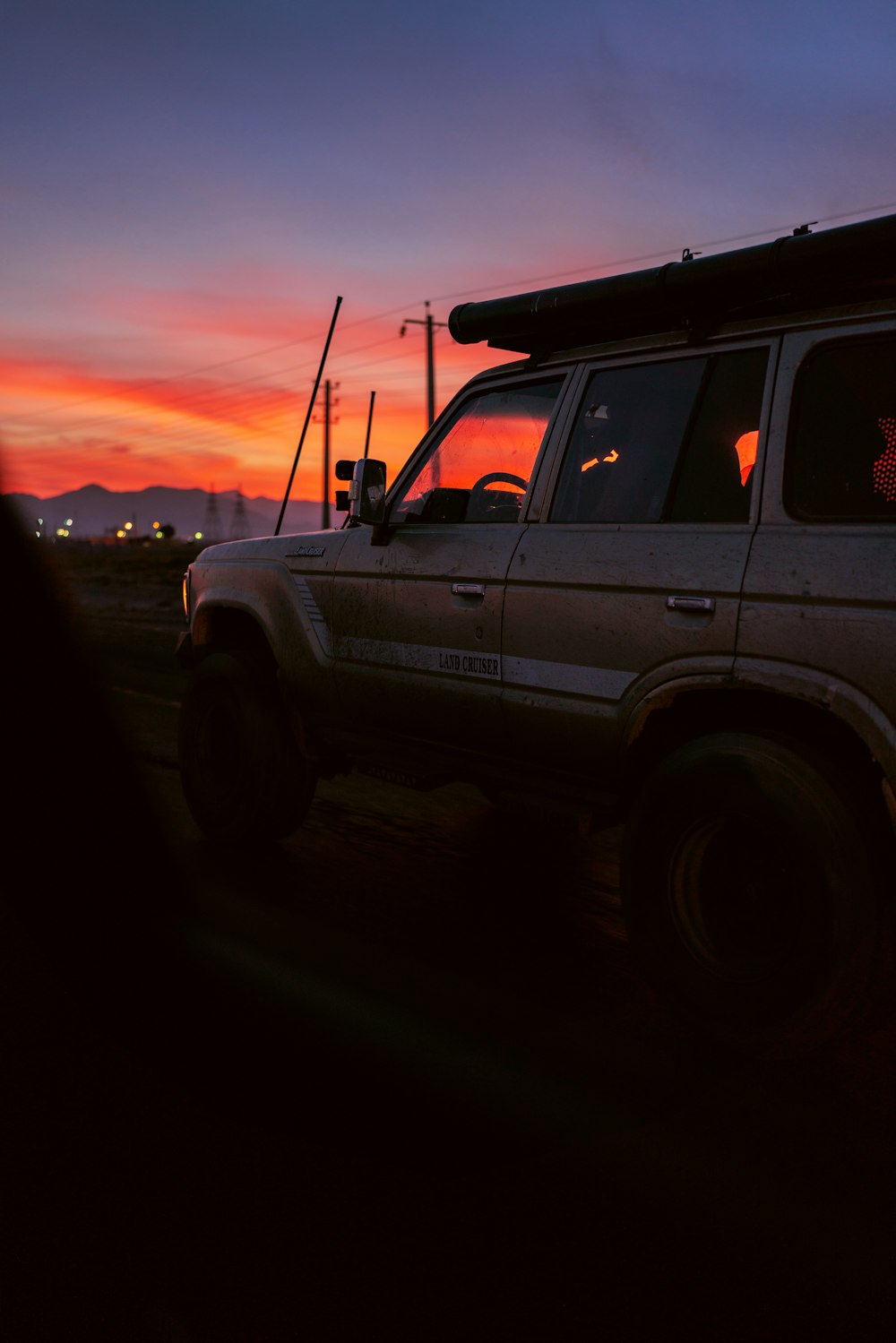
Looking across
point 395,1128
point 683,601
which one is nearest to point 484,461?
point 683,601

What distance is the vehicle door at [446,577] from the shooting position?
4.23m

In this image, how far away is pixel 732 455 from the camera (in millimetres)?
A: 3629

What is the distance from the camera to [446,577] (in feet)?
14.3

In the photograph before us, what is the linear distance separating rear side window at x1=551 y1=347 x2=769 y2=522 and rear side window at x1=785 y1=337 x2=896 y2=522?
17cm

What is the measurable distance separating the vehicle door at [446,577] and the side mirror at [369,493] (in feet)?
0.36

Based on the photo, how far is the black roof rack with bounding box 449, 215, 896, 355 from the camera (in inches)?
126

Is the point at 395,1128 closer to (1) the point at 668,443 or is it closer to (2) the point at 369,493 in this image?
(1) the point at 668,443

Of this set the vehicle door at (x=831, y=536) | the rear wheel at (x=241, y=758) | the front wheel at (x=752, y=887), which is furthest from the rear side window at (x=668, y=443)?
the rear wheel at (x=241, y=758)

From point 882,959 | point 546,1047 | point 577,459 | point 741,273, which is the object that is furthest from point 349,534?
point 882,959

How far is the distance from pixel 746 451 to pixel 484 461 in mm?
1286

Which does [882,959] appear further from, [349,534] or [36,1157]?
[349,534]

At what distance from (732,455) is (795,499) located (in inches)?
13.8

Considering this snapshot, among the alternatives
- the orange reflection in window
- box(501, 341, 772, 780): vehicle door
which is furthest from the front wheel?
the orange reflection in window

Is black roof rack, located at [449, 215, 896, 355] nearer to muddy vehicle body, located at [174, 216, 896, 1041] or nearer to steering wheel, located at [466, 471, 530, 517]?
muddy vehicle body, located at [174, 216, 896, 1041]
